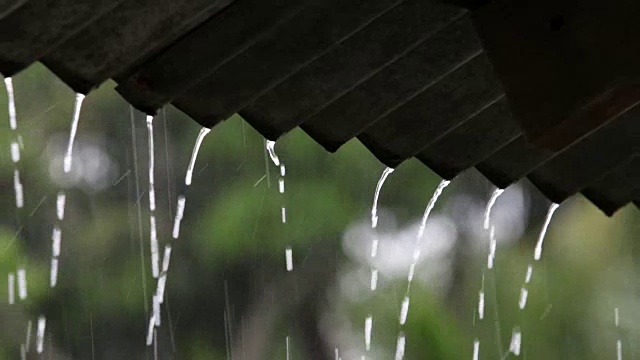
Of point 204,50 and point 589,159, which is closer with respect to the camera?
point 204,50

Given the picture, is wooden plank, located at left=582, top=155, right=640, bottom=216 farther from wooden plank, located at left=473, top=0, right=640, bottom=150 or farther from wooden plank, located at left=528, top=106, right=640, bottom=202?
wooden plank, located at left=473, top=0, right=640, bottom=150

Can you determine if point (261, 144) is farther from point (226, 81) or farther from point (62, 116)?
point (226, 81)

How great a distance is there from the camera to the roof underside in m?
2.41

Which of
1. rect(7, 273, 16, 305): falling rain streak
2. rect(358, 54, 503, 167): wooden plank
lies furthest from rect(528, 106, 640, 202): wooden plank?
rect(7, 273, 16, 305): falling rain streak

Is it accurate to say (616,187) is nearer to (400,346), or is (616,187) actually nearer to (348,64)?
(348,64)

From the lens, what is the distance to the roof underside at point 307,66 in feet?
7.91

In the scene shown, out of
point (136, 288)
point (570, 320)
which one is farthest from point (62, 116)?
point (570, 320)

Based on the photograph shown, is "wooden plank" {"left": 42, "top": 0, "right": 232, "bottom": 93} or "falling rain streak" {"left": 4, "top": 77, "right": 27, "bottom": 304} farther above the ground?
"falling rain streak" {"left": 4, "top": 77, "right": 27, "bottom": 304}

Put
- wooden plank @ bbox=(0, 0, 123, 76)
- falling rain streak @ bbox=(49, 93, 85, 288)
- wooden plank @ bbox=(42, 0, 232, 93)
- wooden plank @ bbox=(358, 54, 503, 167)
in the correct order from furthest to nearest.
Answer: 1. falling rain streak @ bbox=(49, 93, 85, 288)
2. wooden plank @ bbox=(358, 54, 503, 167)
3. wooden plank @ bbox=(42, 0, 232, 93)
4. wooden plank @ bbox=(0, 0, 123, 76)

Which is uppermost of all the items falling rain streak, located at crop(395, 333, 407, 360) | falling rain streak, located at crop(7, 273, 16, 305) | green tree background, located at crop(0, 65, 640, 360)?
green tree background, located at crop(0, 65, 640, 360)

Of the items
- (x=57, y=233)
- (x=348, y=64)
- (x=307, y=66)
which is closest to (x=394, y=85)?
(x=348, y=64)

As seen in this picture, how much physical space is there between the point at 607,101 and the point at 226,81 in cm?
84

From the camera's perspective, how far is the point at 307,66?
2.75 metres

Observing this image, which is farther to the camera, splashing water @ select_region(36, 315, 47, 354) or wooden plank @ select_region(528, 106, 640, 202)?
splashing water @ select_region(36, 315, 47, 354)
